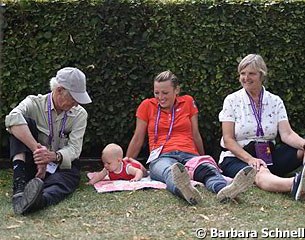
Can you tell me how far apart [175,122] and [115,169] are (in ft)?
2.38

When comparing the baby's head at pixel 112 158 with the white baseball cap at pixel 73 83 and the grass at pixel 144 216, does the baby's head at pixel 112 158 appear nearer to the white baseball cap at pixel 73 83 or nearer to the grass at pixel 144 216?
the grass at pixel 144 216

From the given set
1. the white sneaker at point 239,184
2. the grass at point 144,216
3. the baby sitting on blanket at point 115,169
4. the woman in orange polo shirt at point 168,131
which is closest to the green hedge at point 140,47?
the woman in orange polo shirt at point 168,131

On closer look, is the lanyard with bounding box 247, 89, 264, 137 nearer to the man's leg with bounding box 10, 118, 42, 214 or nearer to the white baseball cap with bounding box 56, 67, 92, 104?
the white baseball cap with bounding box 56, 67, 92, 104

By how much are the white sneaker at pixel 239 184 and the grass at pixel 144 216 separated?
0.08m

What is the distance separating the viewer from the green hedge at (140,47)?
6.59 m

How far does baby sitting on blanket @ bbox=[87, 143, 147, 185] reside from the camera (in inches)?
234

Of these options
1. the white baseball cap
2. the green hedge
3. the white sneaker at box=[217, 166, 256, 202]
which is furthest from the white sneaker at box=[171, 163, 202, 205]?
the green hedge

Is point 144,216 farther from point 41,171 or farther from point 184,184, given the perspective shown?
point 41,171

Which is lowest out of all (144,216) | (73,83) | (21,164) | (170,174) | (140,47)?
(144,216)

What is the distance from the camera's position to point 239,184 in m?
5.04

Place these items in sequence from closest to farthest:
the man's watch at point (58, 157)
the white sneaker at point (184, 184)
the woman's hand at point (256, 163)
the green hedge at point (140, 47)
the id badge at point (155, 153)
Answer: the white sneaker at point (184, 184) < the man's watch at point (58, 157) < the woman's hand at point (256, 163) < the id badge at point (155, 153) < the green hedge at point (140, 47)

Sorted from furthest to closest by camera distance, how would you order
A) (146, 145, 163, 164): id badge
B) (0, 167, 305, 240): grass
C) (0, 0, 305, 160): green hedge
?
(0, 0, 305, 160): green hedge
(146, 145, 163, 164): id badge
(0, 167, 305, 240): grass

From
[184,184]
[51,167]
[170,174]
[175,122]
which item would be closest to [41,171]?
[51,167]

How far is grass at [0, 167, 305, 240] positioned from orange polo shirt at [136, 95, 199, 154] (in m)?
0.74
